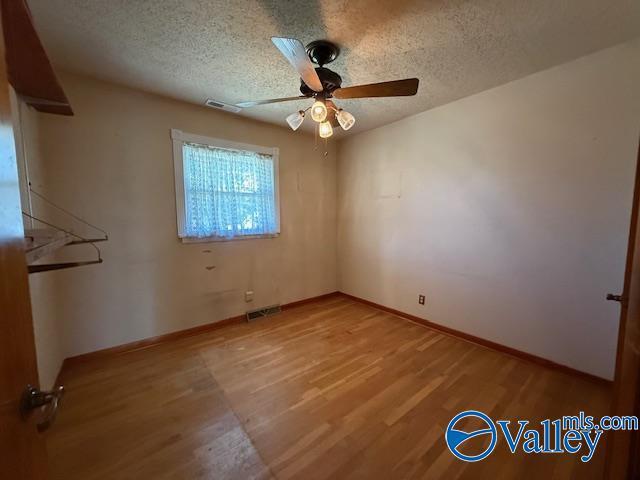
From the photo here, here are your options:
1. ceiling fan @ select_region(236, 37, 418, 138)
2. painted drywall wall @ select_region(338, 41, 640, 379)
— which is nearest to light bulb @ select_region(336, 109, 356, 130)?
ceiling fan @ select_region(236, 37, 418, 138)

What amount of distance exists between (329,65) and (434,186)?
1659 mm

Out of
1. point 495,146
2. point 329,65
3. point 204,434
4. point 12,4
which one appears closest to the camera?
point 12,4

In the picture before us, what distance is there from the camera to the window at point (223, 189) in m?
2.62

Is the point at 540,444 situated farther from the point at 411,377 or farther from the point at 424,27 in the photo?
the point at 424,27

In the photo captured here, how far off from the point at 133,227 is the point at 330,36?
237cm

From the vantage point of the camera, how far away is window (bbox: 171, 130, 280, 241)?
262 cm

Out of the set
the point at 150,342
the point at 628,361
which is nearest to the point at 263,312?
the point at 150,342

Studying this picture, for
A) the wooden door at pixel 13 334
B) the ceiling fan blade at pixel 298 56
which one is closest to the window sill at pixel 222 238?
the ceiling fan blade at pixel 298 56

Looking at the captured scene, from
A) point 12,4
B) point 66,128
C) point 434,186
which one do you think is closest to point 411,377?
point 434,186

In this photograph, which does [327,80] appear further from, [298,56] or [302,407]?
[302,407]

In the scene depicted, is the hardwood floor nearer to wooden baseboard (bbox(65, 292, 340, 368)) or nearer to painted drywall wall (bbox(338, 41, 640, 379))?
wooden baseboard (bbox(65, 292, 340, 368))

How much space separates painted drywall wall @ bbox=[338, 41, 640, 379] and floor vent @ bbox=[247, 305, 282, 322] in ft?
5.27

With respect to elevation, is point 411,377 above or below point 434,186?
below

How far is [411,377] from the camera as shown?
2002mm
